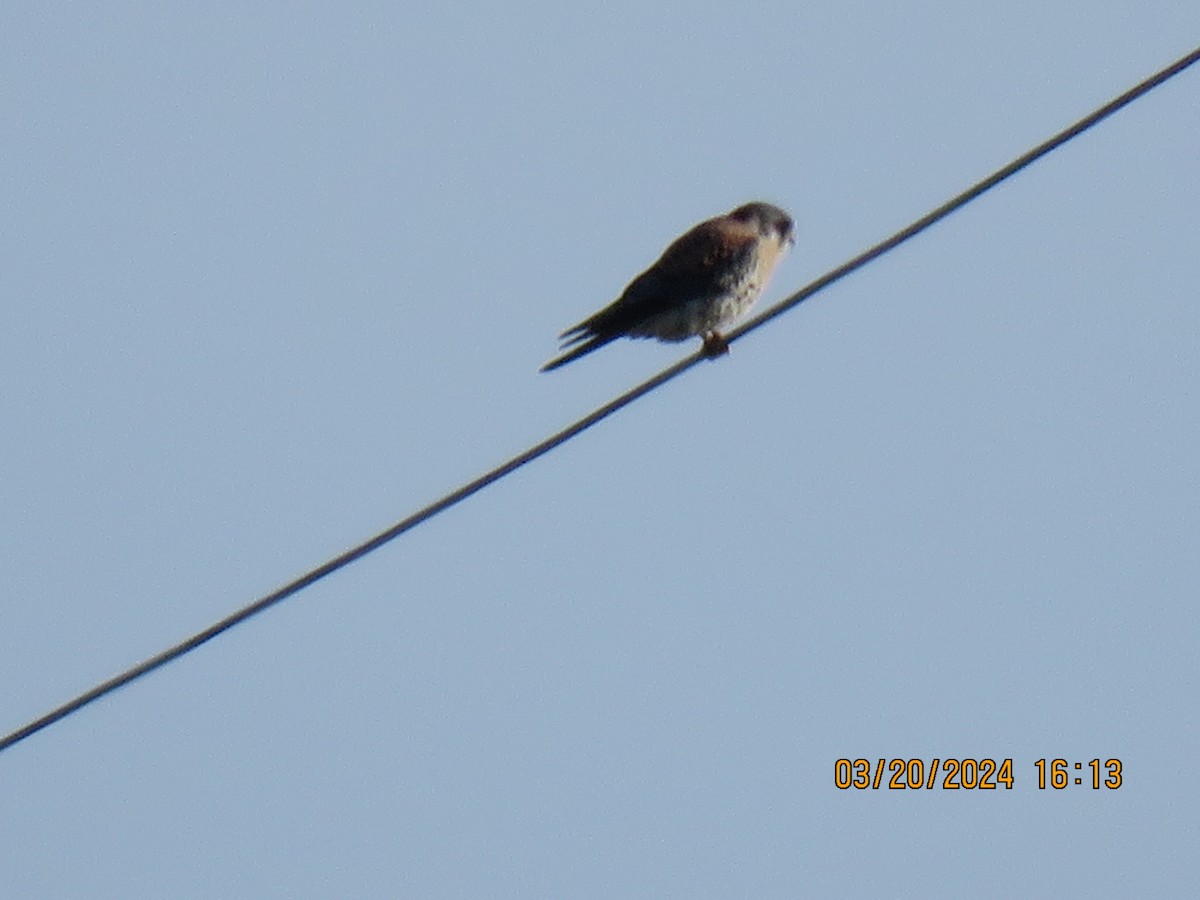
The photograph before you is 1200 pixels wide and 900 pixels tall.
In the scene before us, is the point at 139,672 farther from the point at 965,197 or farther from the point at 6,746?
the point at 965,197

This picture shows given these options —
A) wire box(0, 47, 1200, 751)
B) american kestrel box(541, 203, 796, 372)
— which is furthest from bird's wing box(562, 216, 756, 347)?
wire box(0, 47, 1200, 751)

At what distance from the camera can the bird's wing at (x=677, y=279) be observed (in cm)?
897

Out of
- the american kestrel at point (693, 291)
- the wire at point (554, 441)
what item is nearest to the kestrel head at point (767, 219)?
the american kestrel at point (693, 291)

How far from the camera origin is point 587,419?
18.6 ft

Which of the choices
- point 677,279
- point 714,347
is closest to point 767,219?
point 677,279

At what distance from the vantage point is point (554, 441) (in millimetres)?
5570

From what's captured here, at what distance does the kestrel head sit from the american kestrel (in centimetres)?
8

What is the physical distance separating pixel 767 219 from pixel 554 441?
449 centimetres

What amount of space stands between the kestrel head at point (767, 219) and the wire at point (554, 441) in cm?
388

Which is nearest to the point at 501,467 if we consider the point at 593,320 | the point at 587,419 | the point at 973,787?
the point at 587,419

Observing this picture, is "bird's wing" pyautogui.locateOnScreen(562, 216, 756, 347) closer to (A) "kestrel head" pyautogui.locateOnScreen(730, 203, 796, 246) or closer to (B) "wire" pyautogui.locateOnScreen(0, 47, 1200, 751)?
(A) "kestrel head" pyautogui.locateOnScreen(730, 203, 796, 246)

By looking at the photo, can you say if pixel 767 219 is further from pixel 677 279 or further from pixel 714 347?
pixel 714 347

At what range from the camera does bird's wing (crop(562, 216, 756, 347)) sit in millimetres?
8969

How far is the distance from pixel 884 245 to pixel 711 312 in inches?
136
